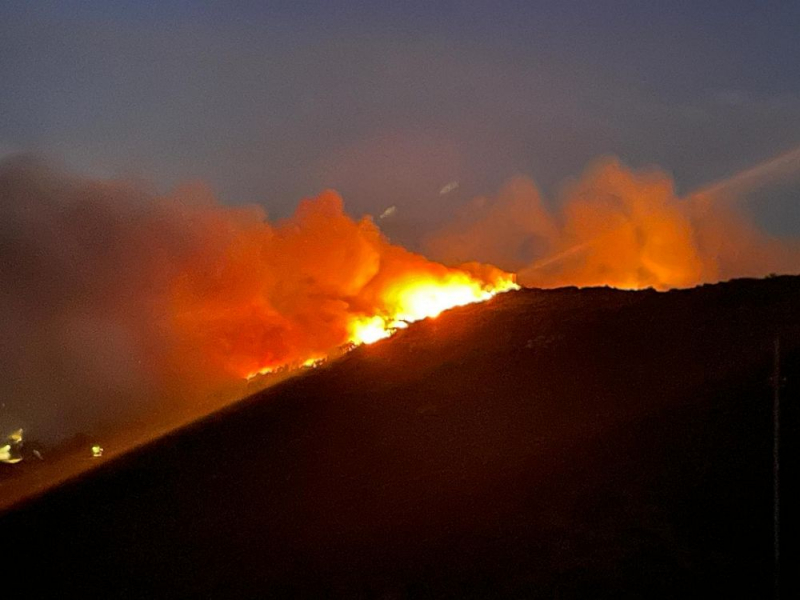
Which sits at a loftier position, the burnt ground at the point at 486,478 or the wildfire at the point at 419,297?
the wildfire at the point at 419,297

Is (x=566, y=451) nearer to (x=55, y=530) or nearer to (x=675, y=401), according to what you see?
(x=675, y=401)

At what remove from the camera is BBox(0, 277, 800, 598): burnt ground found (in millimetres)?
11102

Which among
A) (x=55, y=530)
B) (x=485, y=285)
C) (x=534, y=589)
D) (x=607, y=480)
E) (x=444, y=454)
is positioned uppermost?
(x=485, y=285)

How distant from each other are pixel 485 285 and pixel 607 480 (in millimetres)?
25832

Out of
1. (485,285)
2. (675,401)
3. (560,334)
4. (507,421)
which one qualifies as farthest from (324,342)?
(675,401)

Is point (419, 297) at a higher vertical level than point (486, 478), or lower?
higher

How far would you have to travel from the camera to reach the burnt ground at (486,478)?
11.1 meters

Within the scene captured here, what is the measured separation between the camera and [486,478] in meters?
14.1

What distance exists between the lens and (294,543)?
45.2ft

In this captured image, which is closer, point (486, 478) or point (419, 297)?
point (486, 478)

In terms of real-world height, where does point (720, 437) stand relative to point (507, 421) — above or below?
below

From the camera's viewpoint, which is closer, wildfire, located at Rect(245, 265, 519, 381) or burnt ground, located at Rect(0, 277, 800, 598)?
burnt ground, located at Rect(0, 277, 800, 598)

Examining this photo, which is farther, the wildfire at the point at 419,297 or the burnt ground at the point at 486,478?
the wildfire at the point at 419,297

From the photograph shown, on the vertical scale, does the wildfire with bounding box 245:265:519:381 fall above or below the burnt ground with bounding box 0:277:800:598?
above
